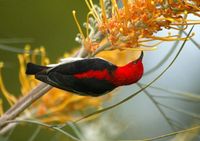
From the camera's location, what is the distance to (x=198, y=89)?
12.4ft


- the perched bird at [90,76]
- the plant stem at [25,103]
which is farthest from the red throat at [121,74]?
the plant stem at [25,103]

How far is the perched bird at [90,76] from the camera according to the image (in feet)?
4.04

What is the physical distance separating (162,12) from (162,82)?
156cm

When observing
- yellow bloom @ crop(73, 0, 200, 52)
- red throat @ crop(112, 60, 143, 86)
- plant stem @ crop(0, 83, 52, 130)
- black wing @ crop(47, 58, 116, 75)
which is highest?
yellow bloom @ crop(73, 0, 200, 52)

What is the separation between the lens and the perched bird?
1232 mm

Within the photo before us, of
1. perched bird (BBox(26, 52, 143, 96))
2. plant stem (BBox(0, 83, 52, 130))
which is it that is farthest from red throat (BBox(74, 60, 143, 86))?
plant stem (BBox(0, 83, 52, 130))

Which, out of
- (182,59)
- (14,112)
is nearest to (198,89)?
(182,59)

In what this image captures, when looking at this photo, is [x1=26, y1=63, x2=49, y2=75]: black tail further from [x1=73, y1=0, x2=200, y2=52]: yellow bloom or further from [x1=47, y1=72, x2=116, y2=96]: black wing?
[x1=73, y1=0, x2=200, y2=52]: yellow bloom

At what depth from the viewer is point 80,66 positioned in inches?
49.2

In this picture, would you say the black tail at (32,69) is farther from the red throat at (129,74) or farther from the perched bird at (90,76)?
the red throat at (129,74)

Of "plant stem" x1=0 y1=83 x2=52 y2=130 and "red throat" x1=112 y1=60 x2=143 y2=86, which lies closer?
"red throat" x1=112 y1=60 x2=143 y2=86

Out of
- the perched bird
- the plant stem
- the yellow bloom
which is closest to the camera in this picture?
the yellow bloom

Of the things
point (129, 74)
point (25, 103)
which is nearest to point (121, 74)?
point (129, 74)

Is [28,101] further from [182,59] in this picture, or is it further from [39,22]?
[182,59]
